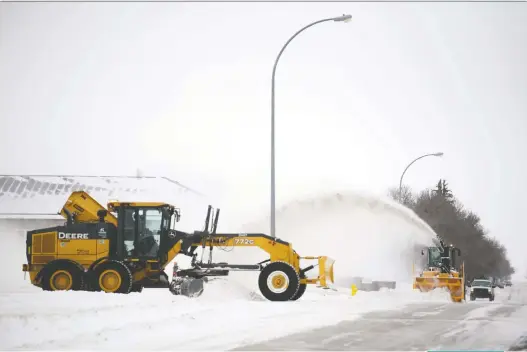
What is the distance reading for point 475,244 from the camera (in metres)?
96.1

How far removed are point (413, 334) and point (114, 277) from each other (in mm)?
9694

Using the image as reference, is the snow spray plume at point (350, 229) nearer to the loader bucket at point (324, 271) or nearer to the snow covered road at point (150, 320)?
the loader bucket at point (324, 271)

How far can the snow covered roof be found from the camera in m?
53.5

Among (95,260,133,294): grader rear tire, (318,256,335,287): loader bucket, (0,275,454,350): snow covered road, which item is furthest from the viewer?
(318,256,335,287): loader bucket

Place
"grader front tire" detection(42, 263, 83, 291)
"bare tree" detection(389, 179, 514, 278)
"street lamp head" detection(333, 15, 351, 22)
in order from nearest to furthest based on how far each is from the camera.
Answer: "grader front tire" detection(42, 263, 83, 291) < "street lamp head" detection(333, 15, 351, 22) < "bare tree" detection(389, 179, 514, 278)

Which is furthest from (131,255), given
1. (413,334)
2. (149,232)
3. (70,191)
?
(70,191)

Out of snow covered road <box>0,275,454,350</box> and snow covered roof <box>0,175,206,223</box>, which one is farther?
snow covered roof <box>0,175,206,223</box>

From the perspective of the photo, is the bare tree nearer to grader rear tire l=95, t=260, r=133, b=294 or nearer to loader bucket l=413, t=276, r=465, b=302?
loader bucket l=413, t=276, r=465, b=302

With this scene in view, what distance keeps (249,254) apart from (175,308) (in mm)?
12468

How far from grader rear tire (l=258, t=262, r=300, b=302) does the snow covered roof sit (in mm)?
29986

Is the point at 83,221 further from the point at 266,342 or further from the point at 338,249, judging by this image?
the point at 338,249

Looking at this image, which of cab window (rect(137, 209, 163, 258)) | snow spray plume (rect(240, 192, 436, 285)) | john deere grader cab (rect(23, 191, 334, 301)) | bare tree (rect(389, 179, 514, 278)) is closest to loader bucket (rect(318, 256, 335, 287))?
john deere grader cab (rect(23, 191, 334, 301))

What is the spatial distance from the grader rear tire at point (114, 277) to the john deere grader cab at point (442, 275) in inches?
683

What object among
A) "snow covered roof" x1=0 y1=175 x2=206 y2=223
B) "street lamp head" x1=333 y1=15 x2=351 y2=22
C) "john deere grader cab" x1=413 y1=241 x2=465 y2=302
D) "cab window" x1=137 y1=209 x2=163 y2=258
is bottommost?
"john deere grader cab" x1=413 y1=241 x2=465 y2=302
